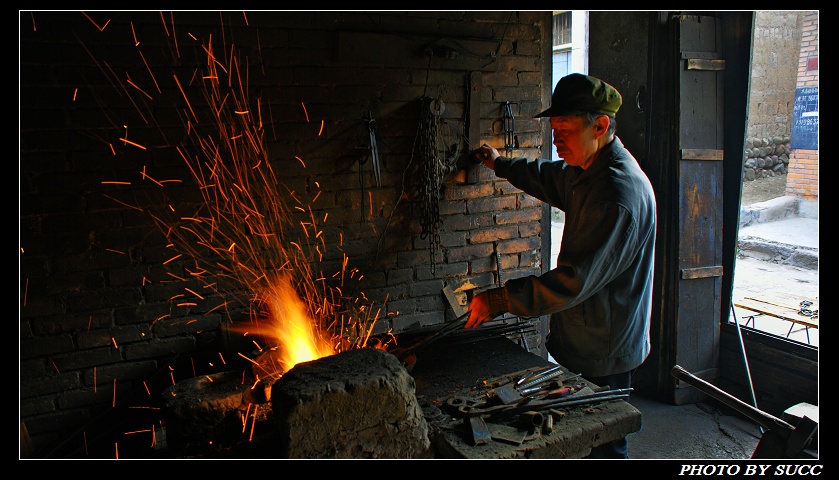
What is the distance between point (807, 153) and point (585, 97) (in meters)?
7.82

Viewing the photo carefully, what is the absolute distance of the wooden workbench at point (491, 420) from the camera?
7.63ft

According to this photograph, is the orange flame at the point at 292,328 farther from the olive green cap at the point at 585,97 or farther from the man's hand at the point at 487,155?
the olive green cap at the point at 585,97

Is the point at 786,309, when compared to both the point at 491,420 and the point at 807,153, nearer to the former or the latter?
the point at 491,420

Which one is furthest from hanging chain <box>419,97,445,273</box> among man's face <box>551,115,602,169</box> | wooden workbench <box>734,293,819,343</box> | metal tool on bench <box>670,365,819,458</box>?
wooden workbench <box>734,293,819,343</box>

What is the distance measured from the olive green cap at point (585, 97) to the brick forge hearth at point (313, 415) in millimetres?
1663

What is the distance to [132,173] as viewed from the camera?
125 inches

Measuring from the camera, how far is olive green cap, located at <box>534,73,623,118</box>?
2.94 meters

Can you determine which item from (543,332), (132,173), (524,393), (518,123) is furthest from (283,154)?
(543,332)

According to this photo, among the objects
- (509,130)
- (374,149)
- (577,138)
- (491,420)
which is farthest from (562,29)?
(491,420)

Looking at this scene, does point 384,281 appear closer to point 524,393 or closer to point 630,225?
point 524,393

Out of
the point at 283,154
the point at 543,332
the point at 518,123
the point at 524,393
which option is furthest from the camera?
the point at 543,332

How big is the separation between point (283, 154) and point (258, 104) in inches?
13.2

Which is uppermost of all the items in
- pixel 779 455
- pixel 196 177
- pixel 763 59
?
pixel 763 59

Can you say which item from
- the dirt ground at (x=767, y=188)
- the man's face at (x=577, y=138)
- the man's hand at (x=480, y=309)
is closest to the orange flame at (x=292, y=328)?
the man's hand at (x=480, y=309)
